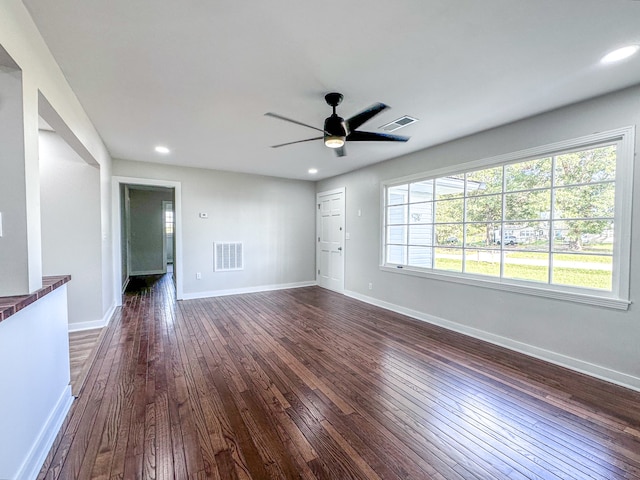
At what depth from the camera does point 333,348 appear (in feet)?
10.1

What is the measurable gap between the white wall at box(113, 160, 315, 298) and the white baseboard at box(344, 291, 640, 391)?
2912mm

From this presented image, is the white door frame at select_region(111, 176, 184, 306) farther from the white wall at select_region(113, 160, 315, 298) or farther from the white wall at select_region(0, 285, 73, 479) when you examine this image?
the white wall at select_region(0, 285, 73, 479)

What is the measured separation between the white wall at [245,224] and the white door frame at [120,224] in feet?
0.25

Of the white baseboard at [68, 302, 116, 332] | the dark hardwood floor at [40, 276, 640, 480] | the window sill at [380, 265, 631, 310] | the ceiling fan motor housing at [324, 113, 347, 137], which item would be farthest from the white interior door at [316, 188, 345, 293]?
the white baseboard at [68, 302, 116, 332]

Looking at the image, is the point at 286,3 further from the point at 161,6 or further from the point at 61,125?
the point at 61,125

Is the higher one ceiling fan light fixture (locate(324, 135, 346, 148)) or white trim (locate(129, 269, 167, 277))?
ceiling fan light fixture (locate(324, 135, 346, 148))

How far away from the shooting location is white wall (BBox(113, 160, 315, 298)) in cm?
518

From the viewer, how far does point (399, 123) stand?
10.1 ft

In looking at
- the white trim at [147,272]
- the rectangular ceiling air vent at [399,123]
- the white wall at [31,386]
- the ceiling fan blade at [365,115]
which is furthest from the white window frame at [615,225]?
the white trim at [147,272]

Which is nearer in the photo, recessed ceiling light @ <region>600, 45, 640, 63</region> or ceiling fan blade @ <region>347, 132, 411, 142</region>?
recessed ceiling light @ <region>600, 45, 640, 63</region>

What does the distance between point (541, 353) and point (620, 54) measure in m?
2.62

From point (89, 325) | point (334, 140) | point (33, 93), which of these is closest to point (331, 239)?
point (334, 140)

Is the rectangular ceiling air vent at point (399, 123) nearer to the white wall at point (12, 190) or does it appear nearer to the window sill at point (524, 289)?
the window sill at point (524, 289)

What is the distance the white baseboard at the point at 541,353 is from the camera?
238cm
